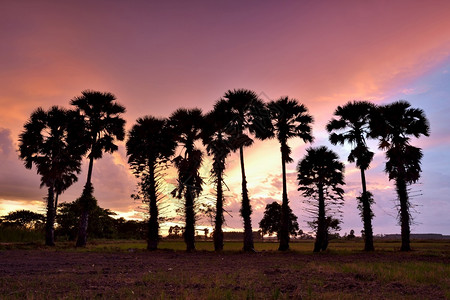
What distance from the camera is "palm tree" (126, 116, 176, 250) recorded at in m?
36.3

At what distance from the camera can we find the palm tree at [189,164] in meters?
33.9

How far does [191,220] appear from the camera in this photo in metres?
33.9

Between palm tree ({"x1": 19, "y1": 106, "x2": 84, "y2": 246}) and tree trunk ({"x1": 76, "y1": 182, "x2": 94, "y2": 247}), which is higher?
palm tree ({"x1": 19, "y1": 106, "x2": 84, "y2": 246})

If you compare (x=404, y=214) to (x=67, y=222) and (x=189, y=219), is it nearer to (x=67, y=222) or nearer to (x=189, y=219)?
(x=189, y=219)

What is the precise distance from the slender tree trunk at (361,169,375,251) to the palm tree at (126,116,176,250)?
21.0 meters

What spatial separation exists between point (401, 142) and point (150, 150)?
26.9m

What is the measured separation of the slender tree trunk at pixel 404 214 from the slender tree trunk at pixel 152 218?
24768 millimetres

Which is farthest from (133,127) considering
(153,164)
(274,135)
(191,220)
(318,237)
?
(318,237)

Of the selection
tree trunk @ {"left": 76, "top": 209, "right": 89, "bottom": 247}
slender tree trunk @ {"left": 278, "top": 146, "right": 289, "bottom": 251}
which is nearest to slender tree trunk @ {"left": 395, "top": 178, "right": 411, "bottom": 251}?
slender tree trunk @ {"left": 278, "top": 146, "right": 289, "bottom": 251}

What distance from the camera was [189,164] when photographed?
3400cm

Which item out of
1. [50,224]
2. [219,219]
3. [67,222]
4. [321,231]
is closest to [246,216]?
[219,219]

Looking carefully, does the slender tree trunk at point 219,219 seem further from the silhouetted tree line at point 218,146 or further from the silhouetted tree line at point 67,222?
the silhouetted tree line at point 67,222

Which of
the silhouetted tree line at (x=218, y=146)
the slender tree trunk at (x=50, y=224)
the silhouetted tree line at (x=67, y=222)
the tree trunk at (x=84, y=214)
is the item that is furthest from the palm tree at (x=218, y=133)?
the silhouetted tree line at (x=67, y=222)

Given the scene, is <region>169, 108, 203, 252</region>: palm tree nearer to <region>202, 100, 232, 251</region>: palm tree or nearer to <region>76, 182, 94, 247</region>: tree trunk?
<region>202, 100, 232, 251</region>: palm tree
